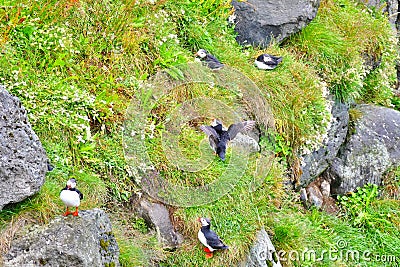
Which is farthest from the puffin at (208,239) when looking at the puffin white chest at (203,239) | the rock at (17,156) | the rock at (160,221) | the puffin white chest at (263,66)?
the puffin white chest at (263,66)

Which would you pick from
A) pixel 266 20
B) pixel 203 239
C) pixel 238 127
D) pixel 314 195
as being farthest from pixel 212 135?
pixel 266 20

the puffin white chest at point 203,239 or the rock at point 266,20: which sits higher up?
the rock at point 266,20

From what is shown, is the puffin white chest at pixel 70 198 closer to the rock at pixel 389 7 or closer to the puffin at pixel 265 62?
the puffin at pixel 265 62

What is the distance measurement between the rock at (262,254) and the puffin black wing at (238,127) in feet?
3.49

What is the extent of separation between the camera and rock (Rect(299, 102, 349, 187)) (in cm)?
654

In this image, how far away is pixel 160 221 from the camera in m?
4.78

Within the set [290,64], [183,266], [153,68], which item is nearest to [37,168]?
[183,266]

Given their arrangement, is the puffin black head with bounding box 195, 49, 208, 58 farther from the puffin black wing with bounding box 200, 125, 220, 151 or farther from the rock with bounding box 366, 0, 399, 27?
the rock with bounding box 366, 0, 399, 27

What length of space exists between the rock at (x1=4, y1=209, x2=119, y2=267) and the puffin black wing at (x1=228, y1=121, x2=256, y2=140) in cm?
210

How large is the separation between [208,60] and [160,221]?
2.26 metres

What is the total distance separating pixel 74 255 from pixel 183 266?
141cm

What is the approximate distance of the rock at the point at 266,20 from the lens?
7281mm

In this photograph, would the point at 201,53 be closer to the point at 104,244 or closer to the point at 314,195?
the point at 314,195

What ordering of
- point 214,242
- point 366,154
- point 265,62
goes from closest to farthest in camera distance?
point 214,242
point 265,62
point 366,154
